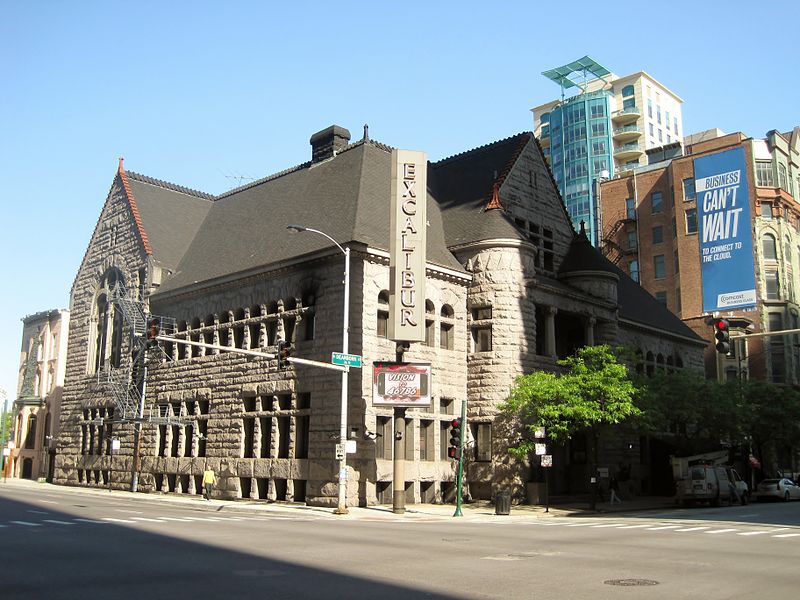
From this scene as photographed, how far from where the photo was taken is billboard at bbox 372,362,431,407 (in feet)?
104

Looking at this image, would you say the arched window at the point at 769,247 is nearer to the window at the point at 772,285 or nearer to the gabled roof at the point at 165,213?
the window at the point at 772,285

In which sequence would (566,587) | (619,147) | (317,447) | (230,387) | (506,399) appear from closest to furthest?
1. (566,587)
2. (317,447)
3. (506,399)
4. (230,387)
5. (619,147)

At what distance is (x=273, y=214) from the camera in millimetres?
44469

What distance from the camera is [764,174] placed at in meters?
74.9

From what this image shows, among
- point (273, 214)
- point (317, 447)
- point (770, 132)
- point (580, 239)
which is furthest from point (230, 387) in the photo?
point (770, 132)

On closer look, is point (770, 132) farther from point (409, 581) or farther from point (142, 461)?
point (409, 581)

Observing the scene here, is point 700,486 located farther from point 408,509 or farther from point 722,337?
point 722,337

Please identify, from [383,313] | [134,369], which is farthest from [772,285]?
[134,369]

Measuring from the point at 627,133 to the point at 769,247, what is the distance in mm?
52411

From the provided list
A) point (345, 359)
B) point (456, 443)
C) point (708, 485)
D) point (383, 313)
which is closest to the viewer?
point (345, 359)

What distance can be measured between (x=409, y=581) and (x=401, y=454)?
772 inches

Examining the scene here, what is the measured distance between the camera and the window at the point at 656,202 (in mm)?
81625

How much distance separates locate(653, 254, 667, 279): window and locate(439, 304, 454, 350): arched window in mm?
47898

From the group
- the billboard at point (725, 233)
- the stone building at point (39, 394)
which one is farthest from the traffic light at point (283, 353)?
the stone building at point (39, 394)
